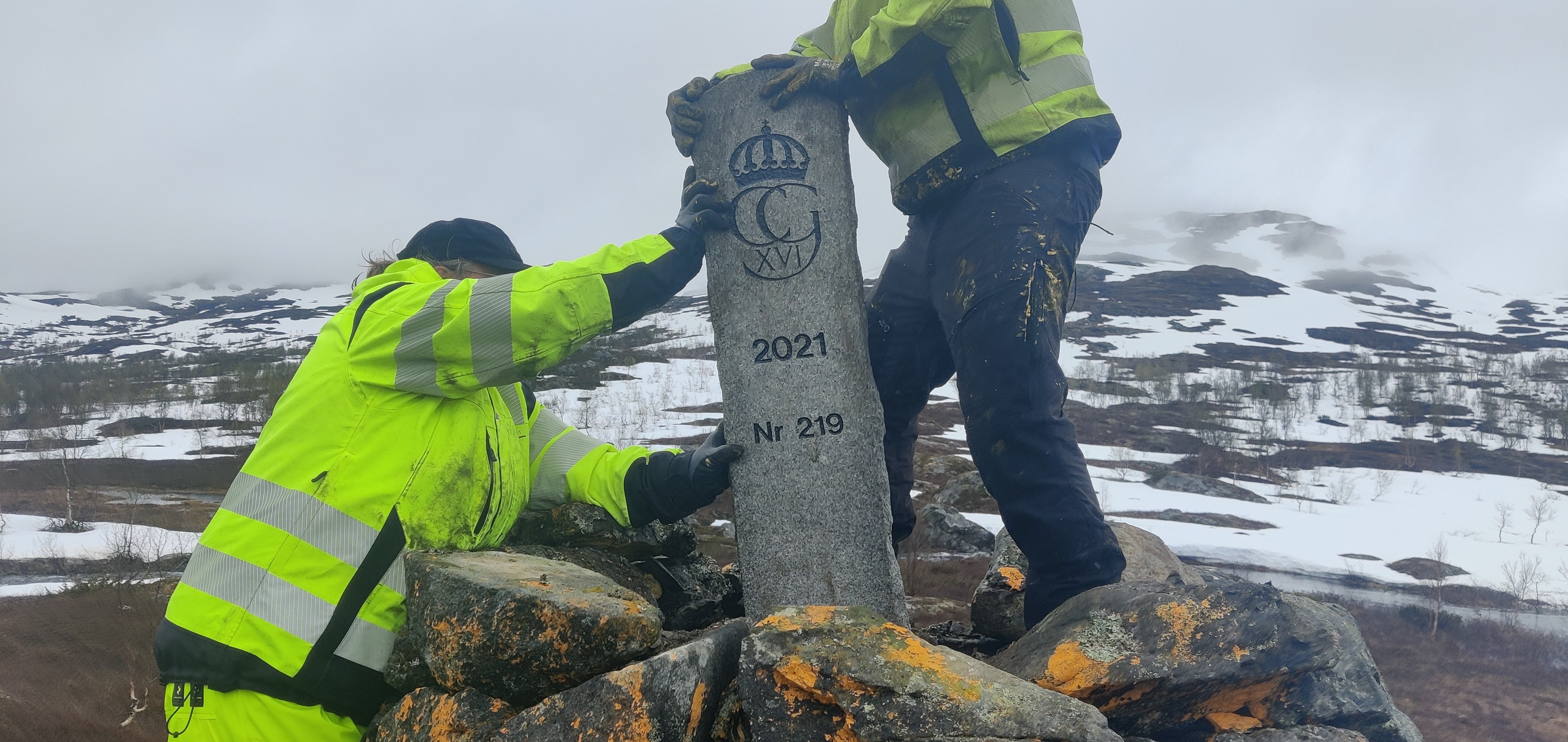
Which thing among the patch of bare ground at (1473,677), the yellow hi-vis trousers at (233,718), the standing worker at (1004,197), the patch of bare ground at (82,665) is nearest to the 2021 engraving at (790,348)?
the standing worker at (1004,197)

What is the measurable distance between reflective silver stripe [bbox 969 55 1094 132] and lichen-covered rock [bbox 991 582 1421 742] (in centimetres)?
160

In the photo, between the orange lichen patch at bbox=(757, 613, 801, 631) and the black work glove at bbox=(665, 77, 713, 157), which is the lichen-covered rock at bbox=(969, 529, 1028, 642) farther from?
the black work glove at bbox=(665, 77, 713, 157)

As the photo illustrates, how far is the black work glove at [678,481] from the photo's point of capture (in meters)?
3.10

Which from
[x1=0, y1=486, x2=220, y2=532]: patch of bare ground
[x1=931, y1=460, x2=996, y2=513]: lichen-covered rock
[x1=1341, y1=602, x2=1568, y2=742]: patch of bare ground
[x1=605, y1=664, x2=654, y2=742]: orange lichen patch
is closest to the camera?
[x1=605, y1=664, x2=654, y2=742]: orange lichen patch

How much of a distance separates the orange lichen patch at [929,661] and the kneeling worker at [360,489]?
1285mm

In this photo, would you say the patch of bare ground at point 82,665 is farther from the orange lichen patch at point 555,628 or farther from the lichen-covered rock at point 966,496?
the lichen-covered rock at point 966,496

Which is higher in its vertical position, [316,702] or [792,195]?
[792,195]

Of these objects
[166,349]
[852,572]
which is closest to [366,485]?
[852,572]

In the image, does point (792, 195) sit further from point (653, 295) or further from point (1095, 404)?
point (1095, 404)

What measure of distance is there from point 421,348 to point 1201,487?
1955cm

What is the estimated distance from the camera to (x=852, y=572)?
9.86 feet

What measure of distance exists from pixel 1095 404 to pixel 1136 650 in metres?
31.6

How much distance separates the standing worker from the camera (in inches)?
103

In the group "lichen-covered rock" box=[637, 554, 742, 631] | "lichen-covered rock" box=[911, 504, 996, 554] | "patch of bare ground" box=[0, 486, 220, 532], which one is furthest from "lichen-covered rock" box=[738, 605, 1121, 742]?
"patch of bare ground" box=[0, 486, 220, 532]
